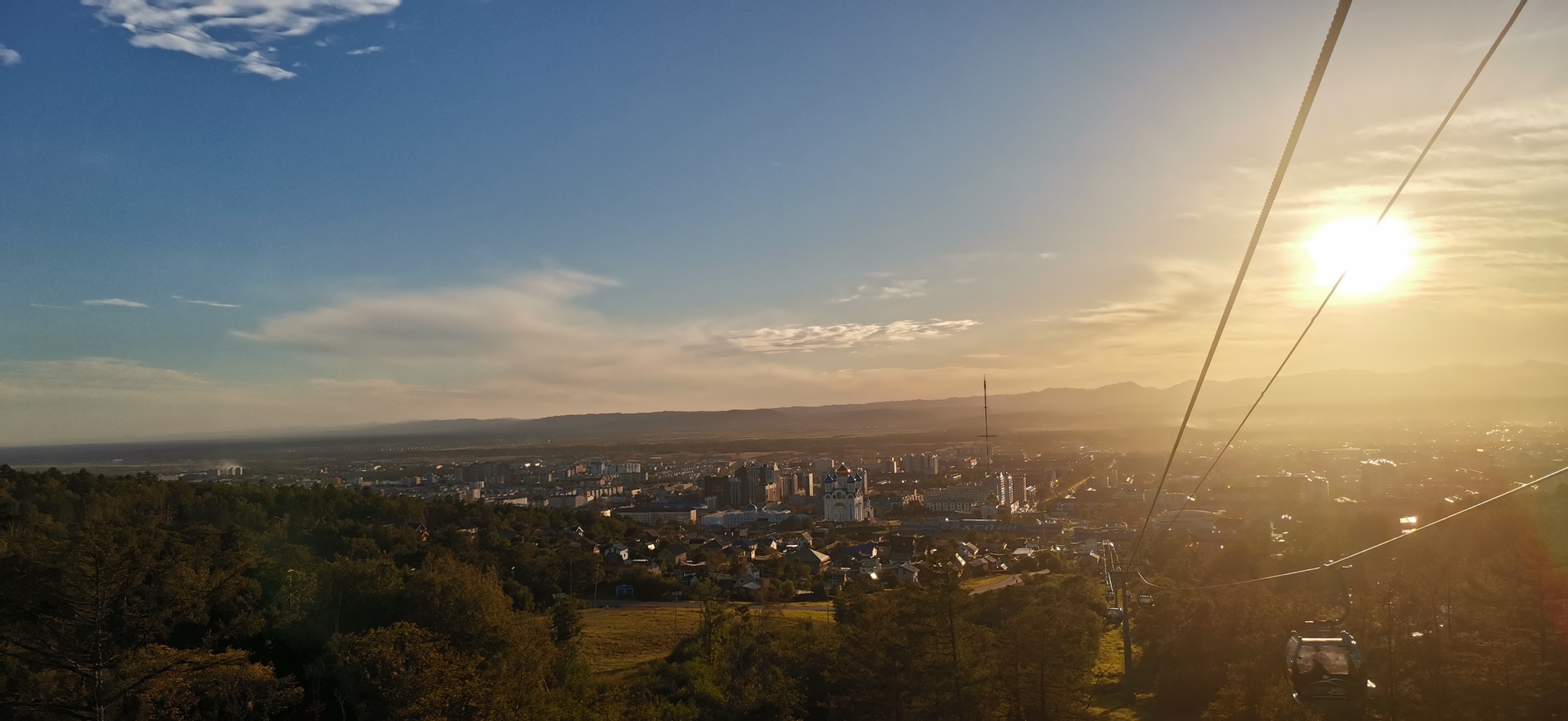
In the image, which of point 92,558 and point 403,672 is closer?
point 403,672

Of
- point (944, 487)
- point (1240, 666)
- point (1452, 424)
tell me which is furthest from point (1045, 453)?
point (1240, 666)

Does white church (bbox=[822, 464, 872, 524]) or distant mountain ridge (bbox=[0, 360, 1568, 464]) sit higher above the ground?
distant mountain ridge (bbox=[0, 360, 1568, 464])

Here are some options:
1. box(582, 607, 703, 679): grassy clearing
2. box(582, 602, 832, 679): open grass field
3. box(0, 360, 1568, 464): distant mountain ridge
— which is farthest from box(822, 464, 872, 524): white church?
box(582, 607, 703, 679): grassy clearing

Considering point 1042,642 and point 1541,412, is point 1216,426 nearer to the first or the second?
point 1541,412

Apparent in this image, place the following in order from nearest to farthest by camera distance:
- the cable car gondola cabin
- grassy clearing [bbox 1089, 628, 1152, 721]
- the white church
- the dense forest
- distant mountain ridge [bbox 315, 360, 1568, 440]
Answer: the cable car gondola cabin < the dense forest < grassy clearing [bbox 1089, 628, 1152, 721] < distant mountain ridge [bbox 315, 360, 1568, 440] < the white church

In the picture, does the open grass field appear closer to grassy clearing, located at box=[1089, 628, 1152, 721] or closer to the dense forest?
the dense forest

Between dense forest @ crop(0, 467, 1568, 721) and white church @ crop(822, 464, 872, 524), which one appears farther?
white church @ crop(822, 464, 872, 524)

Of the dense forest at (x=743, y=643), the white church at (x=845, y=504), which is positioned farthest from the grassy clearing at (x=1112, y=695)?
the white church at (x=845, y=504)

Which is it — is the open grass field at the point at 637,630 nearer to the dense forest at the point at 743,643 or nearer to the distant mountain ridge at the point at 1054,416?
the dense forest at the point at 743,643
